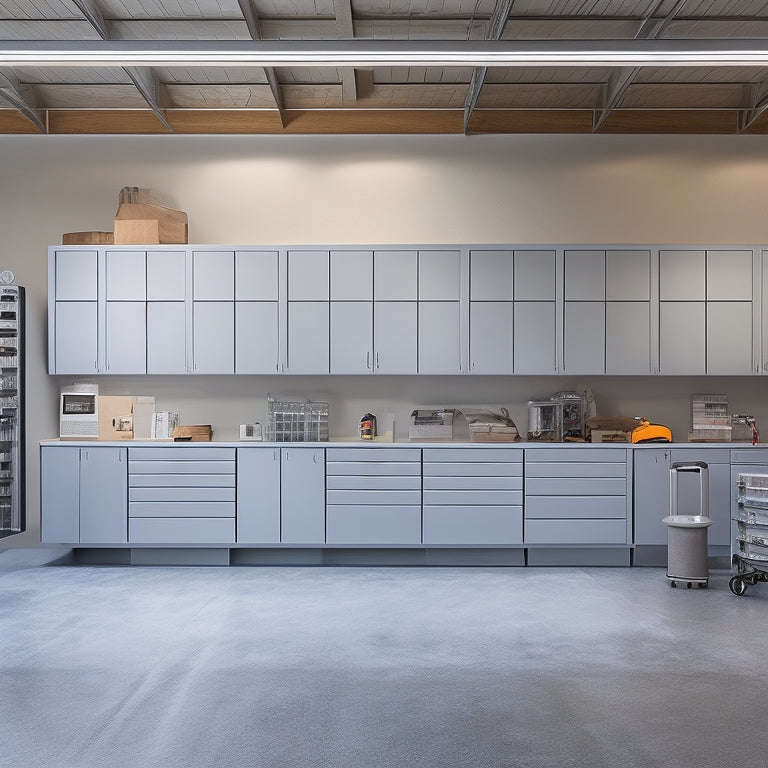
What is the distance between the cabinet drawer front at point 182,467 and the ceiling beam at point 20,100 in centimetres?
322

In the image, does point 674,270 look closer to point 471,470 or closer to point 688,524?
point 688,524

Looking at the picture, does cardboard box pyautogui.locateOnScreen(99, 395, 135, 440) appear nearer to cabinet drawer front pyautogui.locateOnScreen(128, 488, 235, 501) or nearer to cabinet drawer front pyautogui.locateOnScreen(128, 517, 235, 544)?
cabinet drawer front pyautogui.locateOnScreen(128, 488, 235, 501)

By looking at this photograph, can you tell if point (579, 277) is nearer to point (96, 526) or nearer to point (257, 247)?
point (257, 247)

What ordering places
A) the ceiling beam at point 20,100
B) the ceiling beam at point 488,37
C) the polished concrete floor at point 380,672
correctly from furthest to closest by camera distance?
the ceiling beam at point 20,100, the ceiling beam at point 488,37, the polished concrete floor at point 380,672

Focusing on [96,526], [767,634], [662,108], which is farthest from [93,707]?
[662,108]

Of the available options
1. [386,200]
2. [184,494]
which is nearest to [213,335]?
[184,494]

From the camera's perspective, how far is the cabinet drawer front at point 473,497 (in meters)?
6.29

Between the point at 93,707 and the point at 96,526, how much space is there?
10.1 feet

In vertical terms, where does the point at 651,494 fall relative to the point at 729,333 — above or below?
below

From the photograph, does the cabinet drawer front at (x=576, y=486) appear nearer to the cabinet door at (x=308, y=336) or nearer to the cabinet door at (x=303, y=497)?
the cabinet door at (x=303, y=497)

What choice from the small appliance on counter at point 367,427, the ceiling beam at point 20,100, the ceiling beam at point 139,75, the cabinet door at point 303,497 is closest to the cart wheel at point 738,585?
the small appliance on counter at point 367,427

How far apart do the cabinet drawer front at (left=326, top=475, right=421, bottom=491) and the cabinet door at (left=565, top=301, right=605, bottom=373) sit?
1712 millimetres

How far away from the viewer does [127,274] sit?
6.52 m

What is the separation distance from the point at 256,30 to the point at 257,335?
2.39 metres
